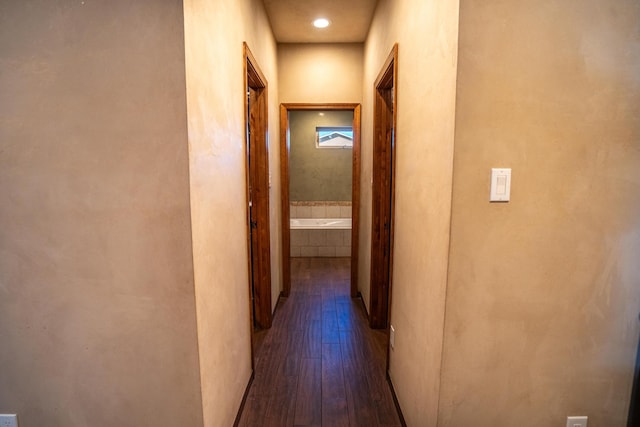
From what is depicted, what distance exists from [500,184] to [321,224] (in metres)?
4.58

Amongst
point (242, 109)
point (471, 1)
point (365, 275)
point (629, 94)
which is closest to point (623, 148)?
point (629, 94)

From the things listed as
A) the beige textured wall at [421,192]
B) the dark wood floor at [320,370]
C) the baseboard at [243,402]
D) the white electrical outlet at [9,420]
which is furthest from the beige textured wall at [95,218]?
the beige textured wall at [421,192]

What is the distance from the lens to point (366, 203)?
306 centimetres

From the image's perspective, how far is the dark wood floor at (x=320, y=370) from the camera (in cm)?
181

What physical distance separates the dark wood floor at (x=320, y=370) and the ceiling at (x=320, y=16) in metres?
2.70

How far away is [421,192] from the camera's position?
146 centimetres

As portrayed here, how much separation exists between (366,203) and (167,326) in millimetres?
2179

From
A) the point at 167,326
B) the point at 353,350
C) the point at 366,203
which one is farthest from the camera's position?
the point at 366,203

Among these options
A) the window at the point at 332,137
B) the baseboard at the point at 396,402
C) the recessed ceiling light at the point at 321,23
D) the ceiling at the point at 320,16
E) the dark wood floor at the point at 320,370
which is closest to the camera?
the baseboard at the point at 396,402

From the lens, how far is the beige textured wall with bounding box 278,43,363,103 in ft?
10.9

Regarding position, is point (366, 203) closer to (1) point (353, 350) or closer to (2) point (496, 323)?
(1) point (353, 350)

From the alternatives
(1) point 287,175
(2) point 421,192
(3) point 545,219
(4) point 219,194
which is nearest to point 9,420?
(4) point 219,194

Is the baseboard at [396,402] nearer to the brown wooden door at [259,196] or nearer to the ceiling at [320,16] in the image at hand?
the brown wooden door at [259,196]

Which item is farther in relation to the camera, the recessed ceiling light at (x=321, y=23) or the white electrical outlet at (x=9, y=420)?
the recessed ceiling light at (x=321, y=23)
